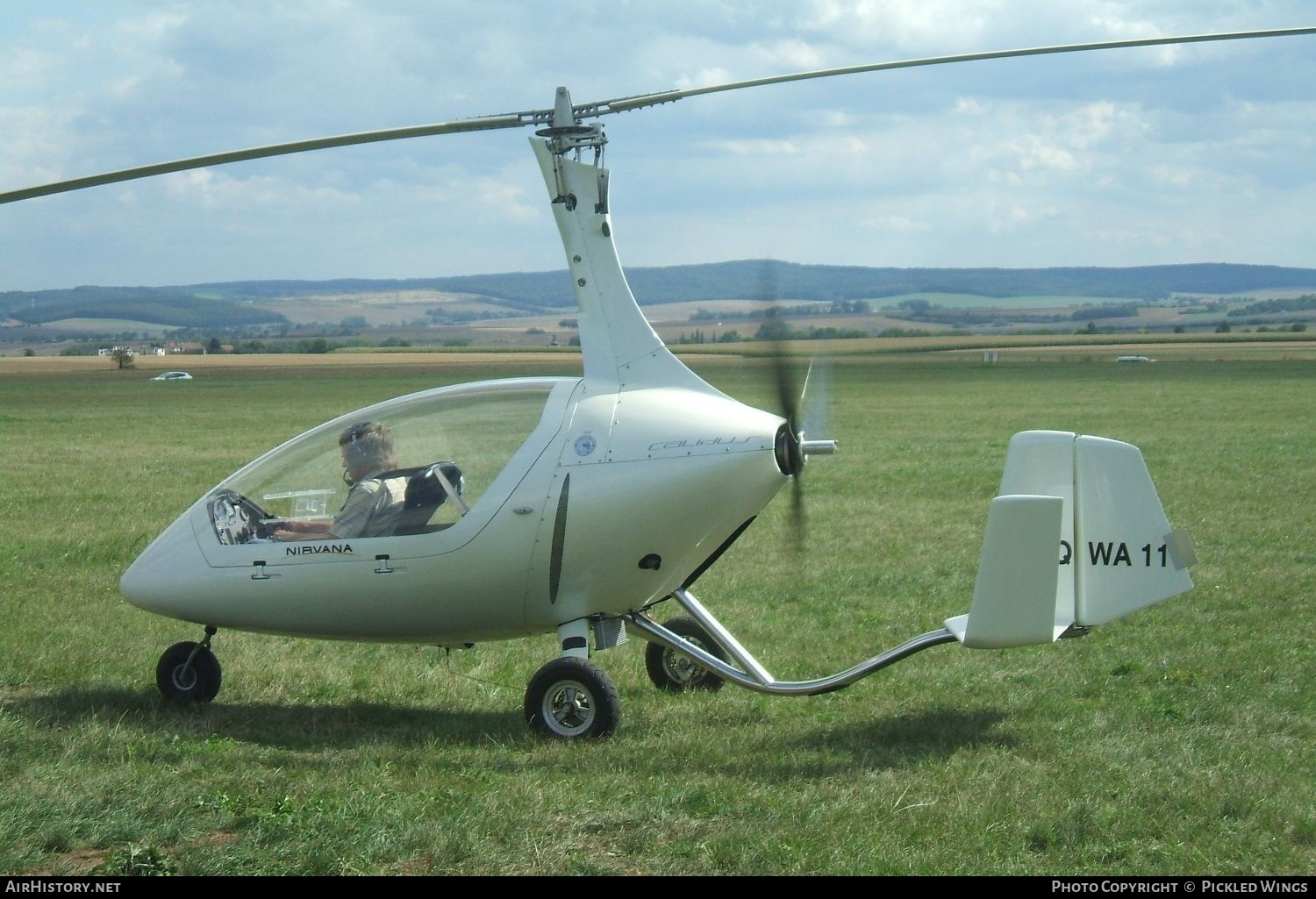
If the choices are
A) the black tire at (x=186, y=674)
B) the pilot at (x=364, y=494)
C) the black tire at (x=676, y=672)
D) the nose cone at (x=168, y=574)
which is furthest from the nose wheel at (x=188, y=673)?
the black tire at (x=676, y=672)

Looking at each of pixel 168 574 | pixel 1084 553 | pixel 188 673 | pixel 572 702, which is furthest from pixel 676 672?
pixel 168 574

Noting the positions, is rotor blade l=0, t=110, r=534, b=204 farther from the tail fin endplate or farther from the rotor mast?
the tail fin endplate

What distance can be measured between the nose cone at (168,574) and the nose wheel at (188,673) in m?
0.28

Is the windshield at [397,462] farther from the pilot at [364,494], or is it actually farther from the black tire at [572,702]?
the black tire at [572,702]

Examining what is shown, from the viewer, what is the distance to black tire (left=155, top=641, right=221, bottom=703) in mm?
7695

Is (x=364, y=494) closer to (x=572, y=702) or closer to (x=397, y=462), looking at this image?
(x=397, y=462)

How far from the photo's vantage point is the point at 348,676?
8.50m

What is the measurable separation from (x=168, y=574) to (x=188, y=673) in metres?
0.67

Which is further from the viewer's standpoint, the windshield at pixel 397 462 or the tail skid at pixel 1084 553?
the windshield at pixel 397 462

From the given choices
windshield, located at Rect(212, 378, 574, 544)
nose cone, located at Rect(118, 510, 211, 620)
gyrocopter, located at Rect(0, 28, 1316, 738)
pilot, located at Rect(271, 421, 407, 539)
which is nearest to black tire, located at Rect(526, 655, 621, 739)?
gyrocopter, located at Rect(0, 28, 1316, 738)

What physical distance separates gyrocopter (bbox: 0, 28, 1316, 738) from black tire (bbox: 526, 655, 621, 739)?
10 mm

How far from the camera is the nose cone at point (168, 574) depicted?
24.3 ft
